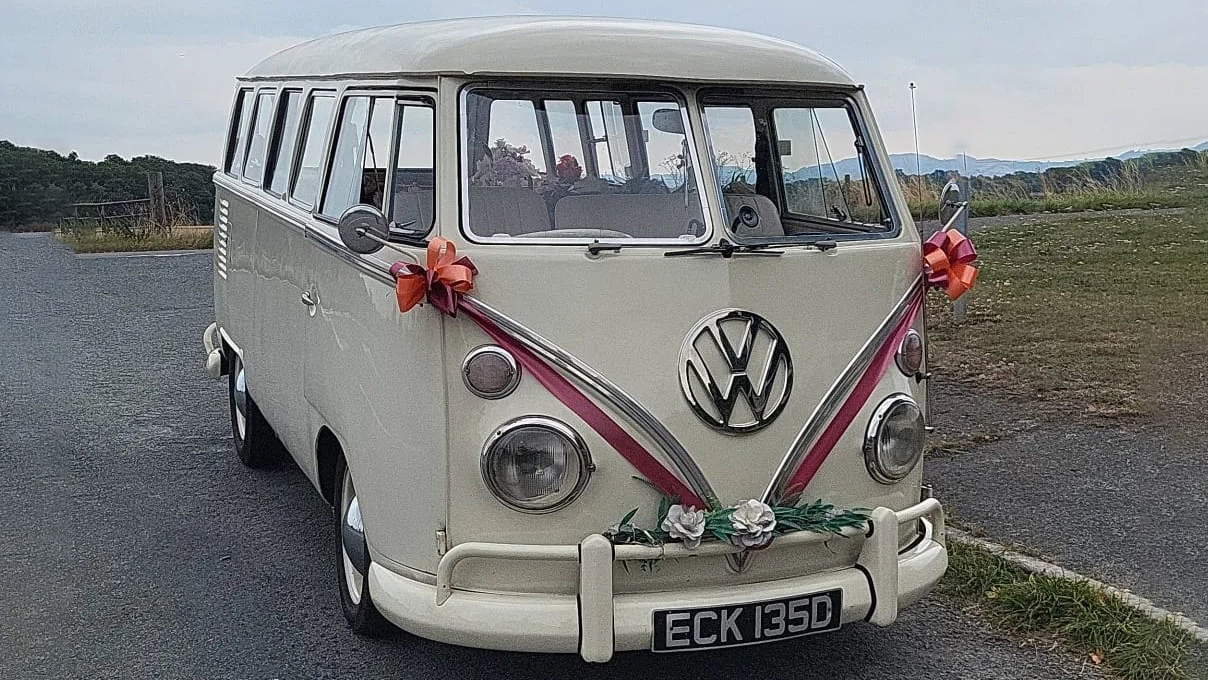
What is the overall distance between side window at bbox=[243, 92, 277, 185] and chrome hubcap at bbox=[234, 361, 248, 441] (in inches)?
40.9

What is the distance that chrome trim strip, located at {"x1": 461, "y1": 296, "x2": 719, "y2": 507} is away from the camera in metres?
3.83

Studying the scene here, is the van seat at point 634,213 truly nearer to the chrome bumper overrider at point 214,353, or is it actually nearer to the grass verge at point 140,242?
the chrome bumper overrider at point 214,353

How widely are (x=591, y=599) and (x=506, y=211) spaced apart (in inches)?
48.9

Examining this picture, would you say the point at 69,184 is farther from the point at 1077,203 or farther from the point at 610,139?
the point at 610,139

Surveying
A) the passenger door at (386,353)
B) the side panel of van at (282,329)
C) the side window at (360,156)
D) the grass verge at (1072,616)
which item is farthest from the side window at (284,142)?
the grass verge at (1072,616)

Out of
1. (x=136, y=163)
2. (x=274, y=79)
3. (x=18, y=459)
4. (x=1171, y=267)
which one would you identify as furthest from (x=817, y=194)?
(x=136, y=163)

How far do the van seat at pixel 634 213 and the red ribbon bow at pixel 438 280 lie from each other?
1.58ft

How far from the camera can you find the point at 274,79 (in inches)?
256

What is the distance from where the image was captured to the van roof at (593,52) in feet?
13.5

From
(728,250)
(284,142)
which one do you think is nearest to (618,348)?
(728,250)

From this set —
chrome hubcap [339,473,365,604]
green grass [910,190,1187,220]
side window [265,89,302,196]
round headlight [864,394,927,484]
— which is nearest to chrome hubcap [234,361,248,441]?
side window [265,89,302,196]

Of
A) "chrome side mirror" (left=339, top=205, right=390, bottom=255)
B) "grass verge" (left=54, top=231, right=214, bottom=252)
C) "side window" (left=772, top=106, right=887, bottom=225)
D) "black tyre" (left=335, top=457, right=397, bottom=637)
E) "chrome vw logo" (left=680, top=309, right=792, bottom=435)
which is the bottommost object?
"black tyre" (left=335, top=457, right=397, bottom=637)

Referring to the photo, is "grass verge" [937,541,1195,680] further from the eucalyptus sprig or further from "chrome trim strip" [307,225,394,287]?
"chrome trim strip" [307,225,394,287]

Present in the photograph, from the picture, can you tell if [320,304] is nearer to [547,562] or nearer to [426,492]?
[426,492]
